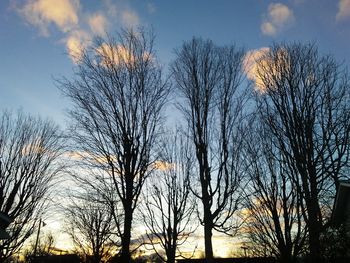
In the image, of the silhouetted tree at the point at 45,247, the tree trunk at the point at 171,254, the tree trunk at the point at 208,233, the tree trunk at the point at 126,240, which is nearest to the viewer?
the tree trunk at the point at 126,240

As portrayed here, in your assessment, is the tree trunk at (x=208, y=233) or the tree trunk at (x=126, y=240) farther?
the tree trunk at (x=208, y=233)

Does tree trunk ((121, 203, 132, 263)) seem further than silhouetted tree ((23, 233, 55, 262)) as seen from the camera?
No

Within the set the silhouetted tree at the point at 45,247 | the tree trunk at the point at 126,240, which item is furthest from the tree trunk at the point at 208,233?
the silhouetted tree at the point at 45,247

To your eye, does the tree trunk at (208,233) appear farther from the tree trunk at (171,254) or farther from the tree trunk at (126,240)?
the tree trunk at (171,254)

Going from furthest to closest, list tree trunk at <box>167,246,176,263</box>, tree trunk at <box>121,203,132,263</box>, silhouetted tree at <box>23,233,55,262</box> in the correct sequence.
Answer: silhouetted tree at <box>23,233,55,262</box>, tree trunk at <box>167,246,176,263</box>, tree trunk at <box>121,203,132,263</box>

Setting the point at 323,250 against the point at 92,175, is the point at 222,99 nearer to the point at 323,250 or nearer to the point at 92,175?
the point at 92,175

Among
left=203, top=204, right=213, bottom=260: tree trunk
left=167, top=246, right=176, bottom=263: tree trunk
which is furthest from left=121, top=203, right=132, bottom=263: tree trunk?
left=167, top=246, right=176, bottom=263: tree trunk

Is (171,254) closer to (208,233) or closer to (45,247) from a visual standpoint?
(208,233)

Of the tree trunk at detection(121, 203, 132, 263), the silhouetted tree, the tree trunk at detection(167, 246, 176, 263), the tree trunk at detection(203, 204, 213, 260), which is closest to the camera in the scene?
the tree trunk at detection(121, 203, 132, 263)

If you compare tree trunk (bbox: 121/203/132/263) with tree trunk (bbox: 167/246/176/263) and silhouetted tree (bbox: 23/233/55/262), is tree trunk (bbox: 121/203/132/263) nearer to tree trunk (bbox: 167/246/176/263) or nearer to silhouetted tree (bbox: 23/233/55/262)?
tree trunk (bbox: 167/246/176/263)

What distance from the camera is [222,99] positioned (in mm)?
14852

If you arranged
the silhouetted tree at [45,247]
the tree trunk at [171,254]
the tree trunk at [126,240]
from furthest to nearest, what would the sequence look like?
the silhouetted tree at [45,247] < the tree trunk at [171,254] < the tree trunk at [126,240]

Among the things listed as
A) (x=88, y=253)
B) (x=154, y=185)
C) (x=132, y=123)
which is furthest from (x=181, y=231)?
(x=88, y=253)

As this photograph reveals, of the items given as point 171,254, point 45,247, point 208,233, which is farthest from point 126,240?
point 45,247
